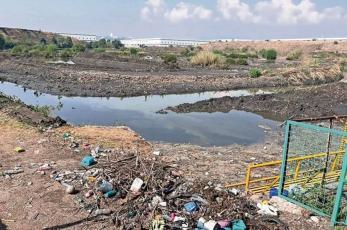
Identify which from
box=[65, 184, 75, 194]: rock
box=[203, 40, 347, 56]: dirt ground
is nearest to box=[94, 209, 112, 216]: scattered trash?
box=[65, 184, 75, 194]: rock

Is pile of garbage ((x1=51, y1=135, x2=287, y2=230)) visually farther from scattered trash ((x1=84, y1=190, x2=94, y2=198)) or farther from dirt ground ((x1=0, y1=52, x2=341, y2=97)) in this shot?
dirt ground ((x1=0, y1=52, x2=341, y2=97))

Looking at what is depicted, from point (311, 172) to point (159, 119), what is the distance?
10332 millimetres

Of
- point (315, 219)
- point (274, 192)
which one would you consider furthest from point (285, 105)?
point (315, 219)

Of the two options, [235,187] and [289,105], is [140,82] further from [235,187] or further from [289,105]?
[235,187]

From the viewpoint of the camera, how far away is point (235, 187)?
771cm

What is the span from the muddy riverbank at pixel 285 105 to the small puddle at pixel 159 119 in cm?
85

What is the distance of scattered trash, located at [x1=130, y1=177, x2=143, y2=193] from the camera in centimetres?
676

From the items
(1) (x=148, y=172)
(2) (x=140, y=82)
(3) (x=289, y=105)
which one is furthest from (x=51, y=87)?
(1) (x=148, y=172)

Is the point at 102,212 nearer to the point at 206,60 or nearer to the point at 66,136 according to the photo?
the point at 66,136

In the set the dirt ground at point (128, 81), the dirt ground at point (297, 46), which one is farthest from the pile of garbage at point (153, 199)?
the dirt ground at point (297, 46)

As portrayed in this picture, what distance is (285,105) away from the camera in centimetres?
1947

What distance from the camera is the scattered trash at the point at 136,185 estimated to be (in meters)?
6.76

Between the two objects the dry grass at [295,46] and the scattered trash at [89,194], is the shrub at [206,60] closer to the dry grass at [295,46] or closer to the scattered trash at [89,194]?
the dry grass at [295,46]

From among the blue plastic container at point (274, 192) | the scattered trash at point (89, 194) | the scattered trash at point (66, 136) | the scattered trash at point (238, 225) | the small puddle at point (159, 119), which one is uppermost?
the blue plastic container at point (274, 192)
